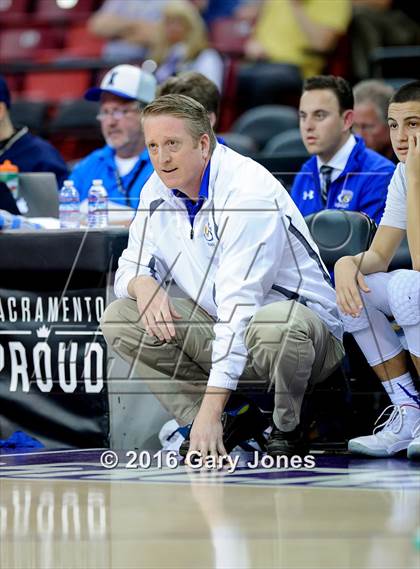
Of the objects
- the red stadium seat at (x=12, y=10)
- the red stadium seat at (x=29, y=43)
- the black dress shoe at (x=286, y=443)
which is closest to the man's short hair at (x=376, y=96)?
the black dress shoe at (x=286, y=443)

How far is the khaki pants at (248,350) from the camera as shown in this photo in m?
4.17

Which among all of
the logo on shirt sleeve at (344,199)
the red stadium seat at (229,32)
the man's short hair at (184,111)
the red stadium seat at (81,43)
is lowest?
the logo on shirt sleeve at (344,199)

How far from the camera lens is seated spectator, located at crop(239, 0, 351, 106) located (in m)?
8.87

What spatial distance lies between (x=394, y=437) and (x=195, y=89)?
2140mm

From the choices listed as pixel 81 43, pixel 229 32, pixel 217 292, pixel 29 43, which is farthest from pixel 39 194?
pixel 29 43

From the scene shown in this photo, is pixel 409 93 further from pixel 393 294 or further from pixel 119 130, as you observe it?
pixel 119 130

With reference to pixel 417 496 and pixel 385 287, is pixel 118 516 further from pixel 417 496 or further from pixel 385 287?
pixel 385 287

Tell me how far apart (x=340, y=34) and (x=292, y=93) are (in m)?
0.57

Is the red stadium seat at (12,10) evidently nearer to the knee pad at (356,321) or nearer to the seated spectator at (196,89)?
the seated spectator at (196,89)

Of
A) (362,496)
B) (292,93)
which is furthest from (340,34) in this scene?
(362,496)

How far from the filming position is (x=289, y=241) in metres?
4.36

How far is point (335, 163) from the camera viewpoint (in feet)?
17.9

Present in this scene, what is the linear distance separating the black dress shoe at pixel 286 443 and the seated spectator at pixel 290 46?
4.92 m

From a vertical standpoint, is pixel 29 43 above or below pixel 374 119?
above
